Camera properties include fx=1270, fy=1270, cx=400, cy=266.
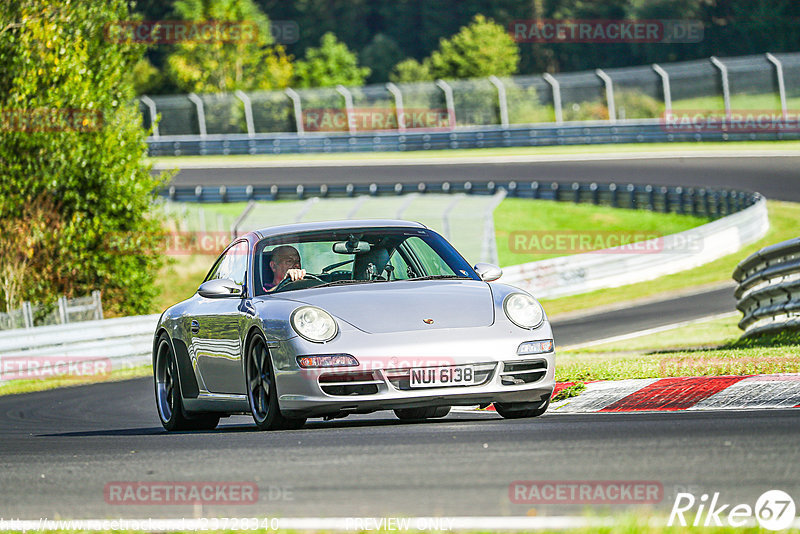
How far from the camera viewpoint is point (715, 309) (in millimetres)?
20688

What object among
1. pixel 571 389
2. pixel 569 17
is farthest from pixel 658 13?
pixel 571 389

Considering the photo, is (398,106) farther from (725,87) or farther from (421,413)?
(421,413)

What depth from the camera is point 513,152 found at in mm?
46594

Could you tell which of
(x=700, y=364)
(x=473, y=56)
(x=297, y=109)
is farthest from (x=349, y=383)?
(x=473, y=56)

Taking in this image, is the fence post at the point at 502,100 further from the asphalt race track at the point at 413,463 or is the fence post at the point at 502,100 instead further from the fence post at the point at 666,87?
the asphalt race track at the point at 413,463

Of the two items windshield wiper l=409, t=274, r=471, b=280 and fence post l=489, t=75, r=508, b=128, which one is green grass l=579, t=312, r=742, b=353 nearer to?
windshield wiper l=409, t=274, r=471, b=280

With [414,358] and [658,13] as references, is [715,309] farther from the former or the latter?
[658,13]

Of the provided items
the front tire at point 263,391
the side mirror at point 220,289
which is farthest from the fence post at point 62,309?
the front tire at point 263,391

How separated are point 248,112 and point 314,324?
4423 centimetres

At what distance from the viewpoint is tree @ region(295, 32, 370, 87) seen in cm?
7131

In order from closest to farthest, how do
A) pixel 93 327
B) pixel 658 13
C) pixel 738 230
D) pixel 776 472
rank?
pixel 776 472 < pixel 93 327 < pixel 738 230 < pixel 658 13

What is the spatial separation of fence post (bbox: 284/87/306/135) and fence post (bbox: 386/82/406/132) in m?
3.70

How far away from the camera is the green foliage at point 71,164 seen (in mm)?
24328

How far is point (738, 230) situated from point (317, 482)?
23.2 metres
